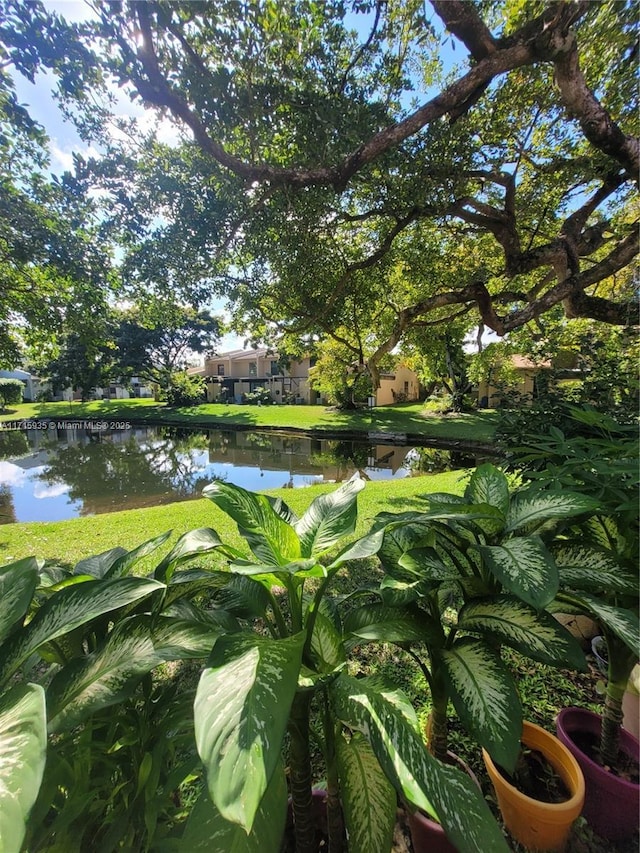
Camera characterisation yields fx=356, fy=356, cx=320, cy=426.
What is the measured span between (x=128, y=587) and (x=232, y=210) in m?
3.80

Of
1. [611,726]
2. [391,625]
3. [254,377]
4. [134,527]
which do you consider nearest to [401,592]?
[391,625]

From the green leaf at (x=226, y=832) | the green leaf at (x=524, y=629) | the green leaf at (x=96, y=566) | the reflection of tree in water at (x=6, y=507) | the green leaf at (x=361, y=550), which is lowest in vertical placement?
the reflection of tree in water at (x=6, y=507)

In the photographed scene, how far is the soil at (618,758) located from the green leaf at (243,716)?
1.18 metres

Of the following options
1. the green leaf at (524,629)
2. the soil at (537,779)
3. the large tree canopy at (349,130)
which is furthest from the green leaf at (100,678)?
the large tree canopy at (349,130)

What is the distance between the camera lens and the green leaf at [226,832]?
0.62 meters

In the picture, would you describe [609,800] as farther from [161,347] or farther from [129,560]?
[161,347]

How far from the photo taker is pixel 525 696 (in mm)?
1615

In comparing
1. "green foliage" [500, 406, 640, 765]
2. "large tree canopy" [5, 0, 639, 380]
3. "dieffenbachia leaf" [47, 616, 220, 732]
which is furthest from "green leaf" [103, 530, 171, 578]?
"large tree canopy" [5, 0, 639, 380]

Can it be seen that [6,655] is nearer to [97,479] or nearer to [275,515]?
[275,515]

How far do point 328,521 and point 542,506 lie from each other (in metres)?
0.60

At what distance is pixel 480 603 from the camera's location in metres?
0.96

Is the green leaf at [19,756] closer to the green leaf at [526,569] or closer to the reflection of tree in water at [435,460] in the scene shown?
the green leaf at [526,569]

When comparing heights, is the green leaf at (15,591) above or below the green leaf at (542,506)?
below

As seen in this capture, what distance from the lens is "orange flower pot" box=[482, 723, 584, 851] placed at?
910 millimetres
